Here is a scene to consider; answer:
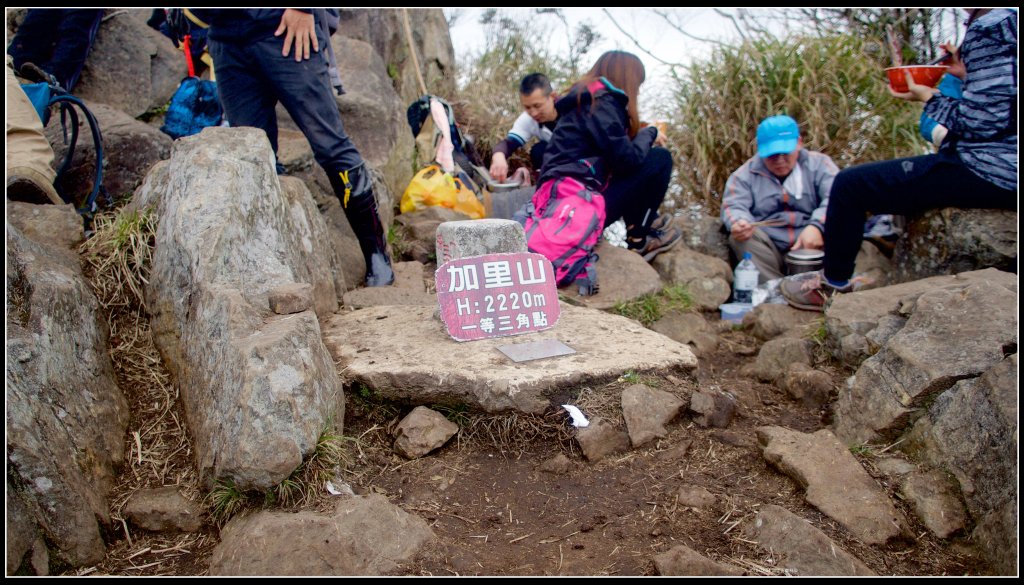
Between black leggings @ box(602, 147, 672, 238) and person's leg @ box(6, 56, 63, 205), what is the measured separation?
10.5 feet

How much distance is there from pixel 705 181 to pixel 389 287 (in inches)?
132

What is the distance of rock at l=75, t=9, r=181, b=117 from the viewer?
16.9ft

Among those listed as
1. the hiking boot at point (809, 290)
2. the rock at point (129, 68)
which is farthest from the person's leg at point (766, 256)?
the rock at point (129, 68)

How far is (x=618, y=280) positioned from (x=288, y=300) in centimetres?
251

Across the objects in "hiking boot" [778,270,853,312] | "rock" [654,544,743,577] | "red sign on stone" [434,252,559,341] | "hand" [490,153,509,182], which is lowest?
"rock" [654,544,743,577]

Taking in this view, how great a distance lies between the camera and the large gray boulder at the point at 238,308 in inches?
89.9

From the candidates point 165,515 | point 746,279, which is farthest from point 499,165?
point 165,515

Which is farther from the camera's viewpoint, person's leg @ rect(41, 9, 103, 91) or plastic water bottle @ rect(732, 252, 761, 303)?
plastic water bottle @ rect(732, 252, 761, 303)

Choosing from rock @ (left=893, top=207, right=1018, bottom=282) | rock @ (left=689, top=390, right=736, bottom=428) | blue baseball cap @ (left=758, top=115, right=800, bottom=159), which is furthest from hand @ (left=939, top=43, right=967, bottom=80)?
rock @ (left=689, top=390, right=736, bottom=428)

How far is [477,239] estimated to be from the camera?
3.45 m

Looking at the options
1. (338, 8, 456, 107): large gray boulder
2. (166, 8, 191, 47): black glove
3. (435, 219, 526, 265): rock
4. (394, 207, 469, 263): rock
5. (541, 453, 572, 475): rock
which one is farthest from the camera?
(338, 8, 456, 107): large gray boulder

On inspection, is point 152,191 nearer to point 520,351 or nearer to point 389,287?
point 389,287

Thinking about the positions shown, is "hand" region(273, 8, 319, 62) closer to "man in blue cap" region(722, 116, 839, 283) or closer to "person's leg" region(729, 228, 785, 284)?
"man in blue cap" region(722, 116, 839, 283)

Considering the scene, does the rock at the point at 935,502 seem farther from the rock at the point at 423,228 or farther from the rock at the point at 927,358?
the rock at the point at 423,228
